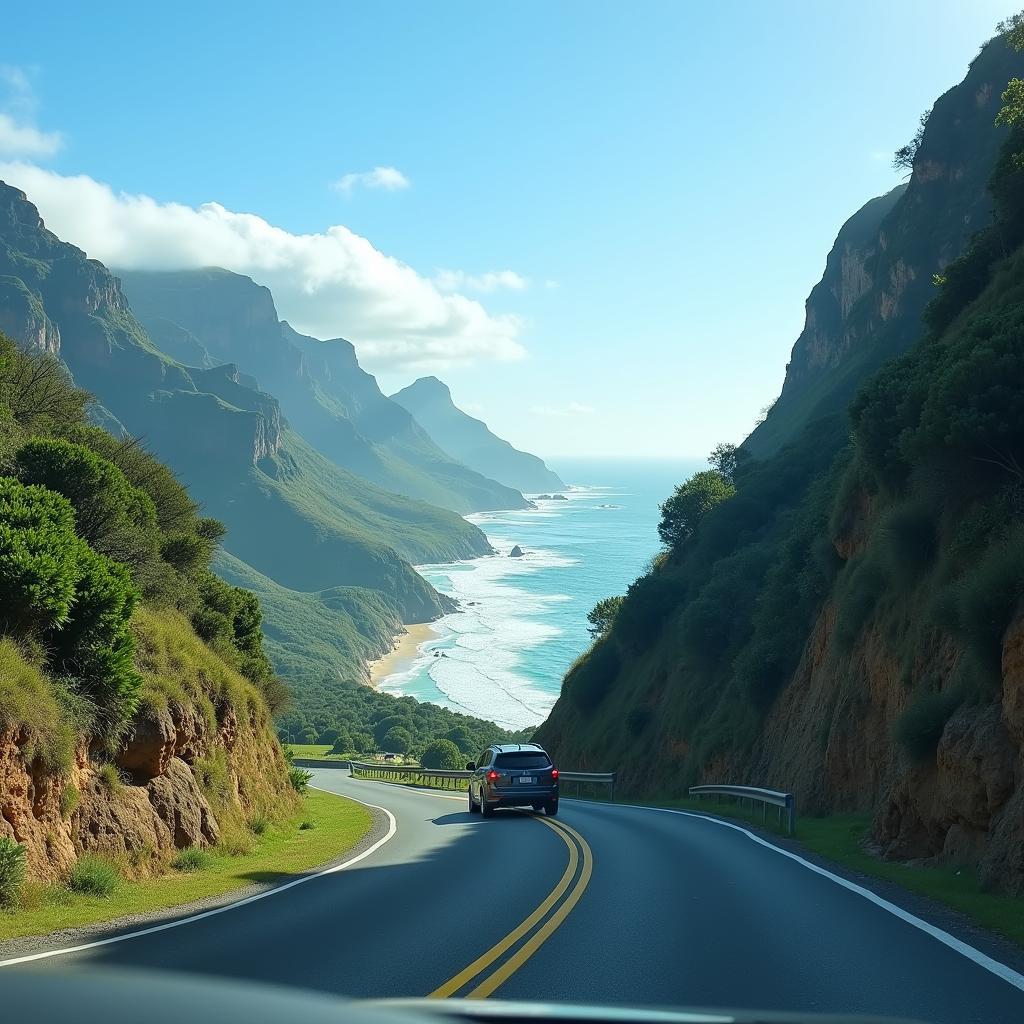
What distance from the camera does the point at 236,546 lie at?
19638 centimetres

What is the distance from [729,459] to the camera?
7806cm

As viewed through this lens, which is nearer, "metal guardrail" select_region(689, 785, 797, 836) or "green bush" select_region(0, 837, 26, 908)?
"green bush" select_region(0, 837, 26, 908)

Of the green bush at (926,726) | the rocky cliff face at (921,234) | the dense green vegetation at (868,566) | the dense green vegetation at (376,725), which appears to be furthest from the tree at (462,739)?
the green bush at (926,726)

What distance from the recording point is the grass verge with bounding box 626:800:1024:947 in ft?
32.3

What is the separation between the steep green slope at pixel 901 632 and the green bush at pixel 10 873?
10.4 m

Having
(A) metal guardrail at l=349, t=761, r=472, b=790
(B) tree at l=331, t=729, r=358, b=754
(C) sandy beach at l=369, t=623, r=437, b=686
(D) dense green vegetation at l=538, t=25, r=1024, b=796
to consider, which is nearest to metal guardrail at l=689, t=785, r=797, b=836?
(D) dense green vegetation at l=538, t=25, r=1024, b=796

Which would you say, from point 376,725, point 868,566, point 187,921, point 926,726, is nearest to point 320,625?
point 376,725

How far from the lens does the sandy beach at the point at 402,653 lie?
492ft

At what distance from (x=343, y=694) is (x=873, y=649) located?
10590 cm

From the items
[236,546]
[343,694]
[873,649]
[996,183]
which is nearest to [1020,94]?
[996,183]

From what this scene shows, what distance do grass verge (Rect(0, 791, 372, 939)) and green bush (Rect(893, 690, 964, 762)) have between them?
29.9ft

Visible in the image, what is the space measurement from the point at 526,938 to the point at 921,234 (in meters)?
65.5

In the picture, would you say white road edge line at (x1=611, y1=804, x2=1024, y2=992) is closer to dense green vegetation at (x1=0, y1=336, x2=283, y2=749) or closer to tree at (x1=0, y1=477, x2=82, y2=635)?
dense green vegetation at (x1=0, y1=336, x2=283, y2=749)

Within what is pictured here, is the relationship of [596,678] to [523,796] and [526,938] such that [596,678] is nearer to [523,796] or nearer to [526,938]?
[523,796]
